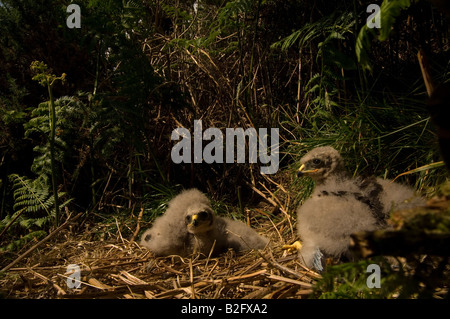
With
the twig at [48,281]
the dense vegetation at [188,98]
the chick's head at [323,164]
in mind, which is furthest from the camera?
the dense vegetation at [188,98]

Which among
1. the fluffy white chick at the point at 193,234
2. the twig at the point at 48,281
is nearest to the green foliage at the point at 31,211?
the twig at the point at 48,281

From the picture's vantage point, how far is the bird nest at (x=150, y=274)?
1902 mm

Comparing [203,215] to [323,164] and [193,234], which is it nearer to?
[193,234]

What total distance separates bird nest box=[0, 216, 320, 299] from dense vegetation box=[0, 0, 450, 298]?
18.3 inches

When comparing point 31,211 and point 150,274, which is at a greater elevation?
point 31,211

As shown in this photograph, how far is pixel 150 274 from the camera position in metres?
2.31

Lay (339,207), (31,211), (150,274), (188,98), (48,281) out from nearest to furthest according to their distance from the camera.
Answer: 1. (339,207)
2. (48,281)
3. (150,274)
4. (31,211)
5. (188,98)

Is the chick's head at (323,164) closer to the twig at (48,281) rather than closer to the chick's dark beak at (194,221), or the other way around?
the chick's dark beak at (194,221)

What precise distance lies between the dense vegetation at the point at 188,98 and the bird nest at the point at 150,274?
1.52ft

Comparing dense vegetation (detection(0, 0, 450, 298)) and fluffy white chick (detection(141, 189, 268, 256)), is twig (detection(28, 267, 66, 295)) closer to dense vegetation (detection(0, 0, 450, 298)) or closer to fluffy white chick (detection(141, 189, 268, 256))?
dense vegetation (detection(0, 0, 450, 298))

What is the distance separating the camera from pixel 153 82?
3.24m

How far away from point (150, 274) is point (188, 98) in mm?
2300

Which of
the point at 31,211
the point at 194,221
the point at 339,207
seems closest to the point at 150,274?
the point at 194,221
